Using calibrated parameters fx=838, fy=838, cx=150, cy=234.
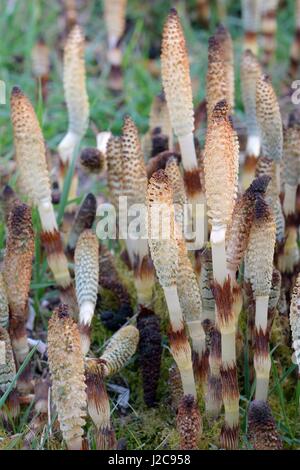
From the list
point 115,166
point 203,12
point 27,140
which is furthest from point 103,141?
point 203,12

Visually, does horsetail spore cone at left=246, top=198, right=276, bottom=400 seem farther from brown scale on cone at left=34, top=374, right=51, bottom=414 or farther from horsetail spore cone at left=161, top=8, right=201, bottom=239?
brown scale on cone at left=34, top=374, right=51, bottom=414

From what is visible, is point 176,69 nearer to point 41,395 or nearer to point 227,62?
point 227,62

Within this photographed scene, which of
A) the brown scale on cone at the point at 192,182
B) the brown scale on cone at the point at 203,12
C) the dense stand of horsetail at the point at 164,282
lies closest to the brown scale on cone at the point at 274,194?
the dense stand of horsetail at the point at 164,282

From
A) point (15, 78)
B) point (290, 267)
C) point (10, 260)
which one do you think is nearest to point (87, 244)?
point (10, 260)

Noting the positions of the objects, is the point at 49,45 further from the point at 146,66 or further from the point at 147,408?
the point at 147,408

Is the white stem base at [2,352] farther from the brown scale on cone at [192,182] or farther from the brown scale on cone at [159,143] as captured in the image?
the brown scale on cone at [159,143]

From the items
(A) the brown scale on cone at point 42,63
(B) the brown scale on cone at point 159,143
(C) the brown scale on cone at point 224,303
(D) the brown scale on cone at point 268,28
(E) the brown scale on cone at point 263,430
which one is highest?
(D) the brown scale on cone at point 268,28
